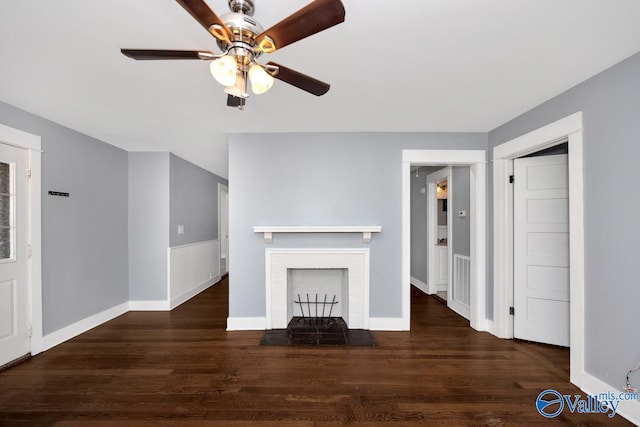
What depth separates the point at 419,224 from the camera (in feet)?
16.3

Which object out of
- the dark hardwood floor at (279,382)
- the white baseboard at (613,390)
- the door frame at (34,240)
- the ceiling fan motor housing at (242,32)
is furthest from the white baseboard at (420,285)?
the door frame at (34,240)

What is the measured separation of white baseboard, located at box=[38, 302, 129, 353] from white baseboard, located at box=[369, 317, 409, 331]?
11.0 feet

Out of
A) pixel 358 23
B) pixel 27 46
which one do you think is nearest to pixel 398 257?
pixel 358 23

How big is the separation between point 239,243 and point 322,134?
1.63 m

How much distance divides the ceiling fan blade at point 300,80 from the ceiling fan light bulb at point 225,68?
10.3 inches

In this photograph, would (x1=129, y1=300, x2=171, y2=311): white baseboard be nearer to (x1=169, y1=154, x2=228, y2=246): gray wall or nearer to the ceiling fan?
(x1=169, y1=154, x2=228, y2=246): gray wall

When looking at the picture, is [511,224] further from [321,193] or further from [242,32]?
[242,32]

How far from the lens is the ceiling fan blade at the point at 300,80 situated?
→ 52.9 inches

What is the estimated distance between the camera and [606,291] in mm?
1912

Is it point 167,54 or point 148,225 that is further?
point 148,225

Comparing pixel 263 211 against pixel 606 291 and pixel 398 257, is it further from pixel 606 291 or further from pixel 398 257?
pixel 606 291

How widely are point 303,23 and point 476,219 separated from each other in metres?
3.00

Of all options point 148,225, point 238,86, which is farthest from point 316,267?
point 148,225

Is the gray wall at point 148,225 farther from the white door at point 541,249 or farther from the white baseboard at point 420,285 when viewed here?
the white door at point 541,249
